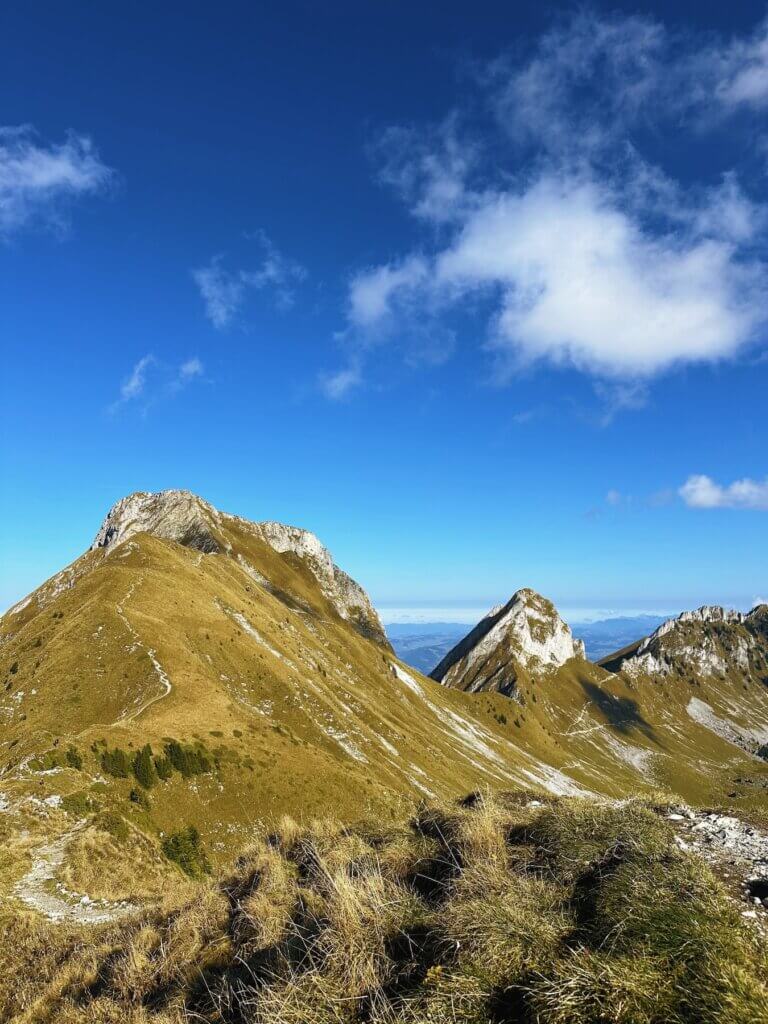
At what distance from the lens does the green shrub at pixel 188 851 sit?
40.8 m

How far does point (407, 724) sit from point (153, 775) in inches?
4239

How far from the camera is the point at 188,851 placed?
44.2 meters

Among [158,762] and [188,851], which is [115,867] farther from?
[158,762]

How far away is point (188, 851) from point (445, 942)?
44.8 metres

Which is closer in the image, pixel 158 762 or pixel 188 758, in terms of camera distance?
pixel 158 762

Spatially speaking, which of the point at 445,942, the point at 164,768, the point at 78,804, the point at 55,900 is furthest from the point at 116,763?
the point at 445,942

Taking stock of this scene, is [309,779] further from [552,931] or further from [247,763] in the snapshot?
[552,931]

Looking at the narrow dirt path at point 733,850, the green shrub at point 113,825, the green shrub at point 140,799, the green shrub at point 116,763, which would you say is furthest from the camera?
the green shrub at point 116,763

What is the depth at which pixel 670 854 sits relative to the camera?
981 cm

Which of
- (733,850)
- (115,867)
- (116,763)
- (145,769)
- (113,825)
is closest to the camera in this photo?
(733,850)

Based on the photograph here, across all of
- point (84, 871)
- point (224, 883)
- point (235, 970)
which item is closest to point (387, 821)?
point (224, 883)

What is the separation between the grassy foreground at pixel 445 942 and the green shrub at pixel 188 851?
95.8 ft

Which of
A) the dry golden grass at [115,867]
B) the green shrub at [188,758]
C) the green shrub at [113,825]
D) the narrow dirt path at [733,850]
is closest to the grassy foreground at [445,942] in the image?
the narrow dirt path at [733,850]

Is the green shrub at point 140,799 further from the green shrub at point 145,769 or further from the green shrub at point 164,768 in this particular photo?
the green shrub at point 164,768
